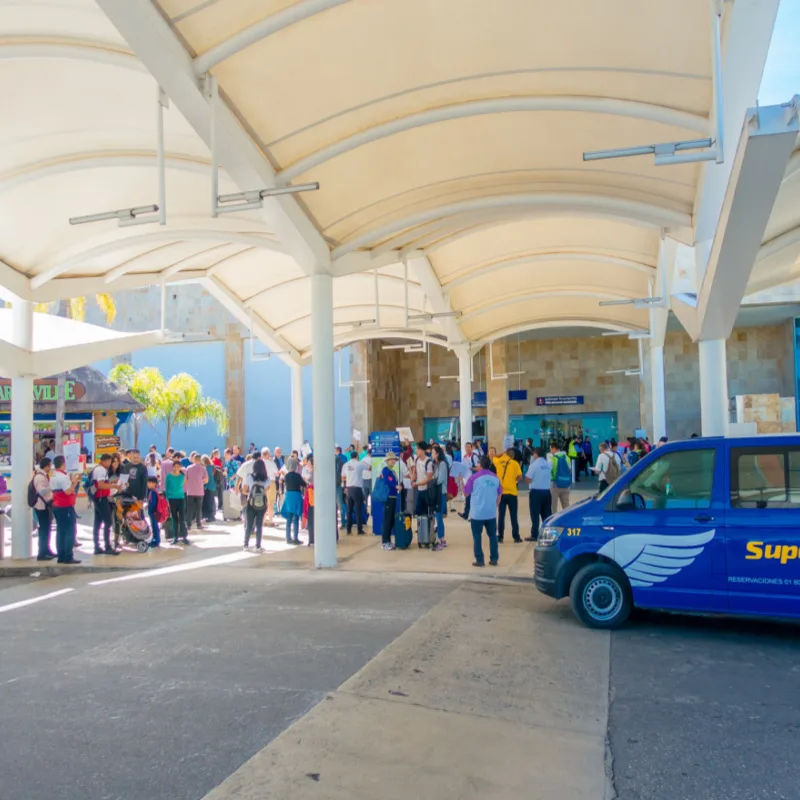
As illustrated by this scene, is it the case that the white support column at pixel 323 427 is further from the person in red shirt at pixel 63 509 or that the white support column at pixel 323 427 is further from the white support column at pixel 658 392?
the white support column at pixel 658 392

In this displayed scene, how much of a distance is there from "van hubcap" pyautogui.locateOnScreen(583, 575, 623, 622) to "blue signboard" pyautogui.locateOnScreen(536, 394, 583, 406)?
1194 inches

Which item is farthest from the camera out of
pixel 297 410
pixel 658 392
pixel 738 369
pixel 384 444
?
pixel 738 369

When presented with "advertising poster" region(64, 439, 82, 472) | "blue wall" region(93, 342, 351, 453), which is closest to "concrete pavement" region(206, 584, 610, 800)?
"advertising poster" region(64, 439, 82, 472)

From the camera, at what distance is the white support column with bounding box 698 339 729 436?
12.3m

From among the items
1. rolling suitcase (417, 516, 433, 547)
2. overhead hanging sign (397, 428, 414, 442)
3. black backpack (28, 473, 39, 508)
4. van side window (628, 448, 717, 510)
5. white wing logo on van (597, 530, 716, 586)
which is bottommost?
rolling suitcase (417, 516, 433, 547)

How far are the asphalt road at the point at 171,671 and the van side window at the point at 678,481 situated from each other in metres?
2.84

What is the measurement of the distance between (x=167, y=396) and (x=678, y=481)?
3056 cm

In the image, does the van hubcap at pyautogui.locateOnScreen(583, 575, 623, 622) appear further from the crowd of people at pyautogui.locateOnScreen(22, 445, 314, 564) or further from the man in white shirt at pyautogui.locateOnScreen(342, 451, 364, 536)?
the man in white shirt at pyautogui.locateOnScreen(342, 451, 364, 536)

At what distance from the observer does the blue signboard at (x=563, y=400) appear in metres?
37.5

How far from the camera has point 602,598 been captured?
25.8ft

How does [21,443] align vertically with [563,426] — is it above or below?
below

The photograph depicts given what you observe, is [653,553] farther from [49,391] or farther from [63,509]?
[49,391]

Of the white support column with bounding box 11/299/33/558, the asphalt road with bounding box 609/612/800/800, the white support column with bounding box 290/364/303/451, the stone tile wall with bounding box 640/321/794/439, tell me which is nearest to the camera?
the asphalt road with bounding box 609/612/800/800

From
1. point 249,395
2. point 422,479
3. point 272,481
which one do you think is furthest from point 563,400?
point 422,479
